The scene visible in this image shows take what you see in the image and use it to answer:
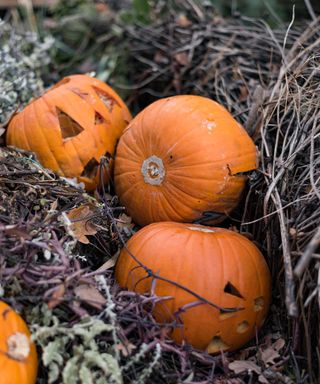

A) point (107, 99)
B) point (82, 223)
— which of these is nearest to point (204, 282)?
point (82, 223)

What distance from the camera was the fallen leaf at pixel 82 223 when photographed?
192 cm

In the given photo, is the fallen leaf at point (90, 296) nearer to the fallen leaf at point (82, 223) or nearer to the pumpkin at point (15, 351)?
the pumpkin at point (15, 351)

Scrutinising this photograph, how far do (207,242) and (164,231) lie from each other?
0.16 meters

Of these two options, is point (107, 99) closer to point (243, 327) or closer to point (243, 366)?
point (243, 327)

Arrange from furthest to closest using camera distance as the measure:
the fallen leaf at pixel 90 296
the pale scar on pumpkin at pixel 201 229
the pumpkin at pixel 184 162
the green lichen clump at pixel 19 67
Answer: the green lichen clump at pixel 19 67 < the pumpkin at pixel 184 162 < the pale scar on pumpkin at pixel 201 229 < the fallen leaf at pixel 90 296

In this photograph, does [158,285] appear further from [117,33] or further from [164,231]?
[117,33]

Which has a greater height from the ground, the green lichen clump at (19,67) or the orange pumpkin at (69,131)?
the green lichen clump at (19,67)

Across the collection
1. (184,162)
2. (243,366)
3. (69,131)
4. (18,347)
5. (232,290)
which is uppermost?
(69,131)

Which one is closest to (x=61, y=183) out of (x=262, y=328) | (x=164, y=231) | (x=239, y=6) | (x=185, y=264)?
(x=164, y=231)

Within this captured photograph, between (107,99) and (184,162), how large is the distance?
2.02 ft

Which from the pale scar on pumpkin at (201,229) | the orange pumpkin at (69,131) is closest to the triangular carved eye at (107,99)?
the orange pumpkin at (69,131)

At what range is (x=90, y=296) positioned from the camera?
5.28 ft

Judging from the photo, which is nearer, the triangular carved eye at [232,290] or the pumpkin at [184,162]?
the triangular carved eye at [232,290]

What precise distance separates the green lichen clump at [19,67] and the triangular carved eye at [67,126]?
9.9 inches
